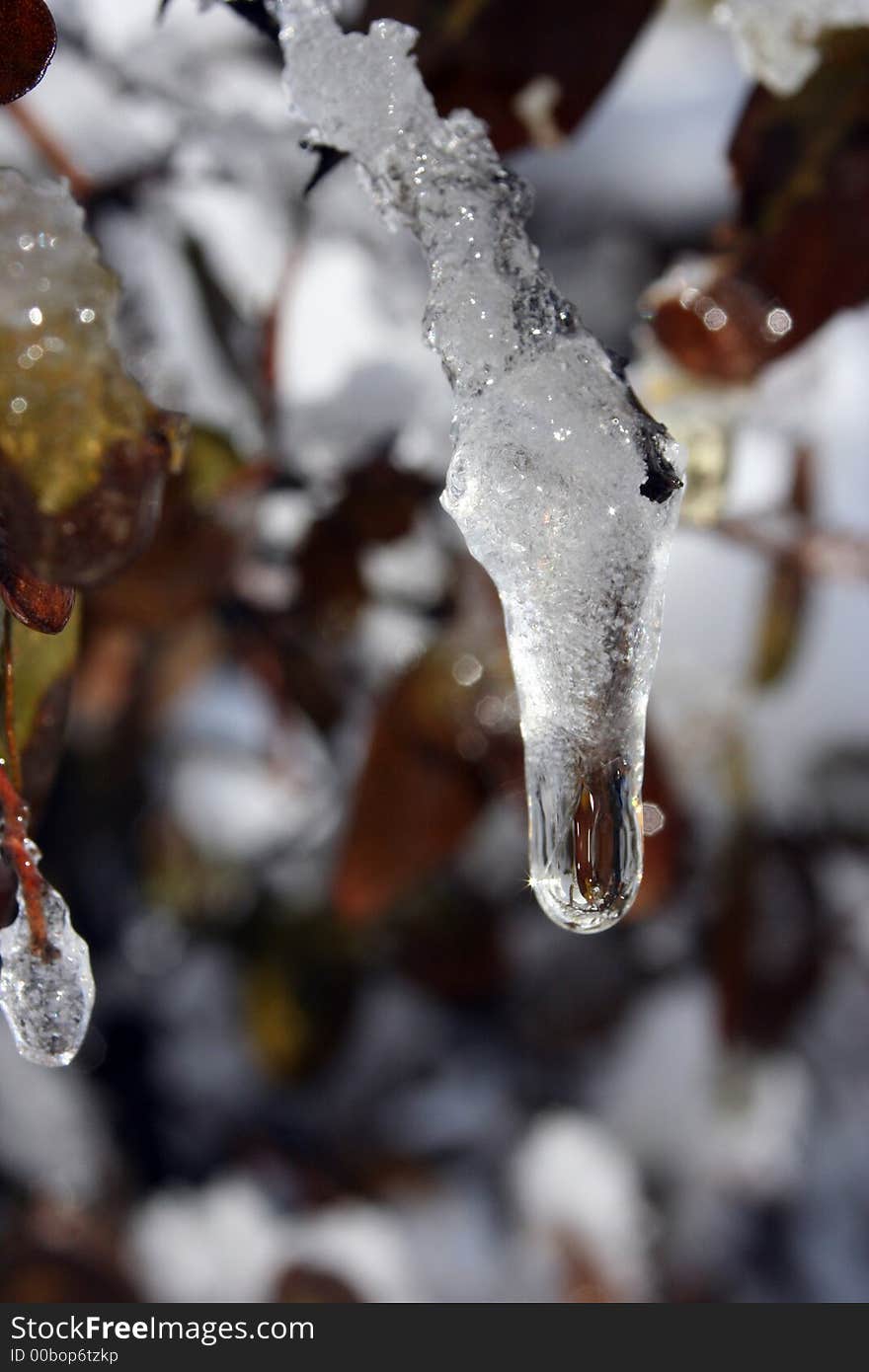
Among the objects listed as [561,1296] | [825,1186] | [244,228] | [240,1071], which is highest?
[244,228]

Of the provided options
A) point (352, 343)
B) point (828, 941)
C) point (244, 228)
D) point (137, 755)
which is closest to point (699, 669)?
point (828, 941)

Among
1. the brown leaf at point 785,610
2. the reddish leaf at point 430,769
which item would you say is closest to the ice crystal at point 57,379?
the reddish leaf at point 430,769

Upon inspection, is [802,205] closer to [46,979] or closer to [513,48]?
[513,48]

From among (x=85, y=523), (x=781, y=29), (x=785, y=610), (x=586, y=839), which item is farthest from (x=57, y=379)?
(x=785, y=610)

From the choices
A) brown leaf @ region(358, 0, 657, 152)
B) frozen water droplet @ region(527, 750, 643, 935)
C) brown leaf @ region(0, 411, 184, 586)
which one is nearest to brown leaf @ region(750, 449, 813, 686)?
brown leaf @ region(358, 0, 657, 152)

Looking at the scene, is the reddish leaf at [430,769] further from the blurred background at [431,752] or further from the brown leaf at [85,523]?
the brown leaf at [85,523]

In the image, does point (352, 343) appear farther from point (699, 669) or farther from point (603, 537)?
point (603, 537)
